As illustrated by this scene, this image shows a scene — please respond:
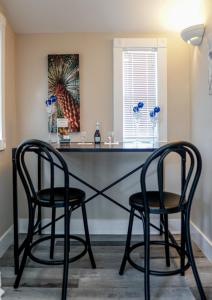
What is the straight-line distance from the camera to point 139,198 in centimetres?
192

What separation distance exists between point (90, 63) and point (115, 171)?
1121mm

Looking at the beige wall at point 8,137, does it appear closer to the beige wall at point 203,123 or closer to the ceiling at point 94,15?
the ceiling at point 94,15

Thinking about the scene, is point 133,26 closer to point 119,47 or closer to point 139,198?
point 119,47

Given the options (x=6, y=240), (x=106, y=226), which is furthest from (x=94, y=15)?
(x=6, y=240)

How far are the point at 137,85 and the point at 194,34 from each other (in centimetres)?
70

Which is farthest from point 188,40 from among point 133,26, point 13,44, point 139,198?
point 13,44

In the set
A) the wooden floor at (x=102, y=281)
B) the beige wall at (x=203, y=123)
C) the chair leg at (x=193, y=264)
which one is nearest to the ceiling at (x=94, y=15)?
the beige wall at (x=203, y=123)

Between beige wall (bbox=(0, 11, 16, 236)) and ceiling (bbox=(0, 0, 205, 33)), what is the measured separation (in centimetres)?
22

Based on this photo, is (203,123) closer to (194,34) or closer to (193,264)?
(194,34)

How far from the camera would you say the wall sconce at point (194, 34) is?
2.32 metres

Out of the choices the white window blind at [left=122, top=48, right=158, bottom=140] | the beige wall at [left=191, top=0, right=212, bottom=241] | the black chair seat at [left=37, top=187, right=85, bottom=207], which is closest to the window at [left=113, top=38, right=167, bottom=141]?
the white window blind at [left=122, top=48, right=158, bottom=140]

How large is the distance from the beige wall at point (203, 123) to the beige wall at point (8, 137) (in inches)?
68.8

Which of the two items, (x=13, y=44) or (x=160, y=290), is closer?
(x=160, y=290)

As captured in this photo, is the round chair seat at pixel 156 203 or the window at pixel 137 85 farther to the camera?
the window at pixel 137 85
